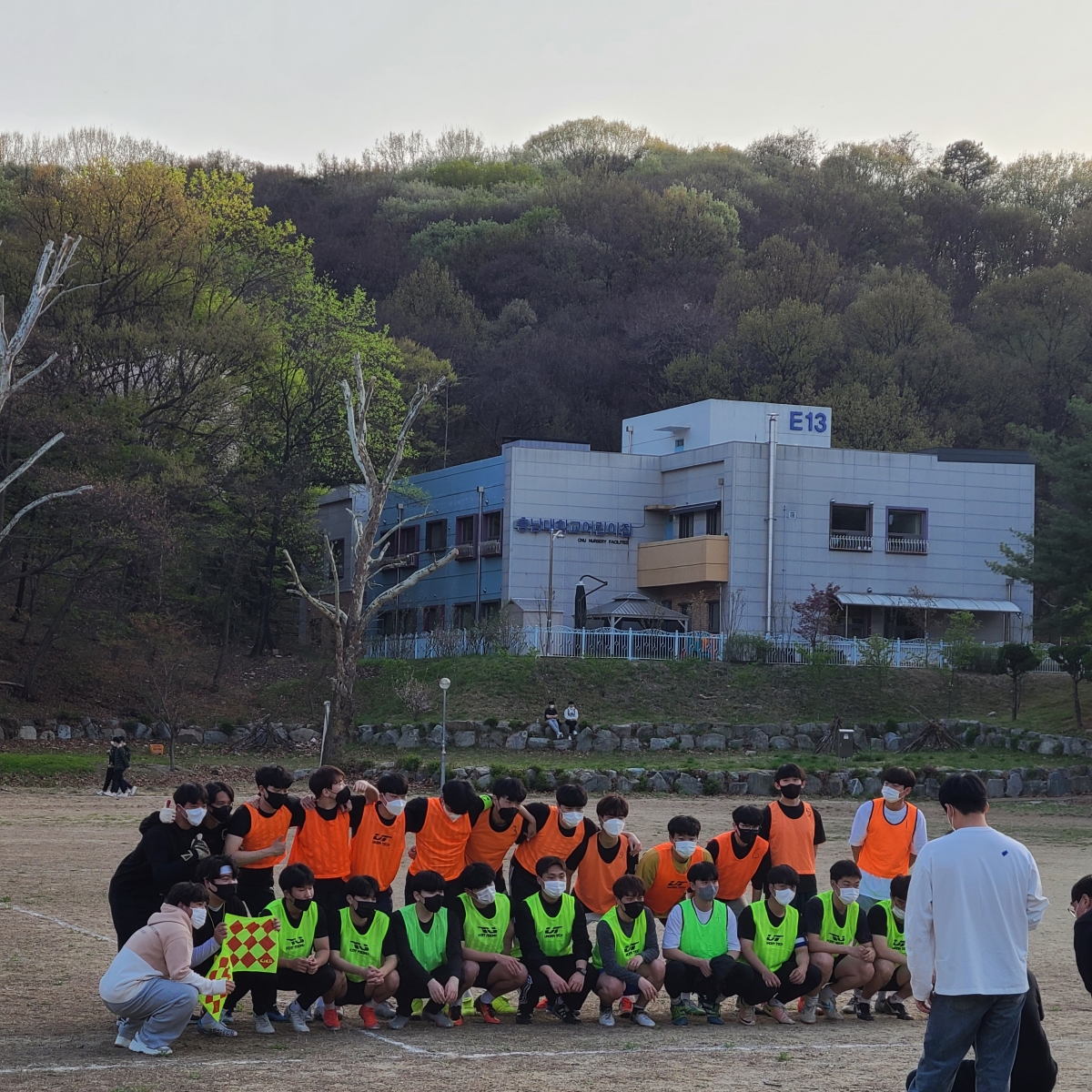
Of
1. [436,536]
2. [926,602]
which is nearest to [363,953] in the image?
[926,602]

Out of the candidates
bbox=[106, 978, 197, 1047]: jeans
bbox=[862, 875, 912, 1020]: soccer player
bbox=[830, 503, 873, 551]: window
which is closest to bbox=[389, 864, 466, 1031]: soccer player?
bbox=[106, 978, 197, 1047]: jeans

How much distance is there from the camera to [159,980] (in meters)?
8.89

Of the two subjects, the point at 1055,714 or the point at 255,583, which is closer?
the point at 1055,714

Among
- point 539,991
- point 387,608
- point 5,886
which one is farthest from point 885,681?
point 539,991

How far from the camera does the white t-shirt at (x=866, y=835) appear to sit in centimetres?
1113

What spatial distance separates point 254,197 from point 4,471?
Answer: 2019 inches

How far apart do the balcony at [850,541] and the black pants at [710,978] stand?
4284cm

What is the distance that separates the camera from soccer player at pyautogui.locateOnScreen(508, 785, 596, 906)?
10734 mm

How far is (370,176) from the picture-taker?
104312 millimetres

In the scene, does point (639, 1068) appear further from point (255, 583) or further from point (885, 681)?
point (255, 583)

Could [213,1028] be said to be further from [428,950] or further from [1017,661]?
Answer: [1017,661]

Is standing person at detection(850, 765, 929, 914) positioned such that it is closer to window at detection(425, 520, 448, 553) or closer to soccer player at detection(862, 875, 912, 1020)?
soccer player at detection(862, 875, 912, 1020)

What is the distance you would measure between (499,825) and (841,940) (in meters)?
2.50

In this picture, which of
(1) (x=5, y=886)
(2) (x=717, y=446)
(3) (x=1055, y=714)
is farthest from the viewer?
(2) (x=717, y=446)
